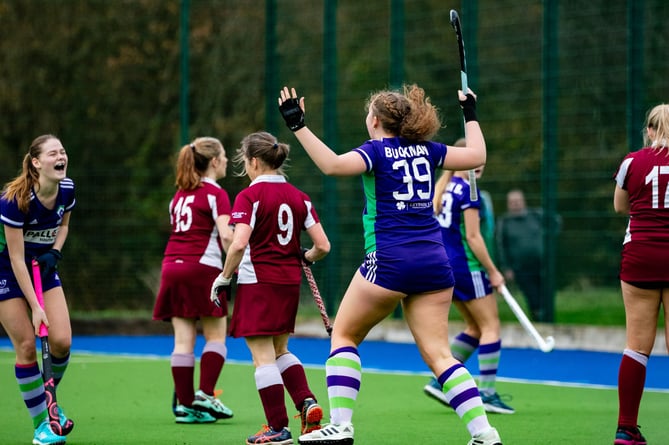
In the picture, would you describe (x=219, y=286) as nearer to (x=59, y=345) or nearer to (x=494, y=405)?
(x=59, y=345)

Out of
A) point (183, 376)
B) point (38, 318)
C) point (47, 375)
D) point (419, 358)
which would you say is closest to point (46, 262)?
point (38, 318)

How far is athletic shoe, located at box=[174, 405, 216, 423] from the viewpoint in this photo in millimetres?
7977

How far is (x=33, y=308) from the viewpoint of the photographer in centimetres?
682

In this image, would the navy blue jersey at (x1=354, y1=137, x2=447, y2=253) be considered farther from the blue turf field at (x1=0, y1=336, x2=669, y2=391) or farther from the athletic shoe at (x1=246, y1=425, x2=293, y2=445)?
the blue turf field at (x1=0, y1=336, x2=669, y2=391)

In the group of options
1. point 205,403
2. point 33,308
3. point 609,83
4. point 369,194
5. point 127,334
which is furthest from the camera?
point 127,334

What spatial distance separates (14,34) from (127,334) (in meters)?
4.47

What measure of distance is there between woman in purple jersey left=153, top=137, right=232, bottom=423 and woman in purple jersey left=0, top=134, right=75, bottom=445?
3.50ft

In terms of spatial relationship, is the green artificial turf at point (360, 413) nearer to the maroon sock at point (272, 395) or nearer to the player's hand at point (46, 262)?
the maroon sock at point (272, 395)

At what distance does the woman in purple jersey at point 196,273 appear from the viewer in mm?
8078

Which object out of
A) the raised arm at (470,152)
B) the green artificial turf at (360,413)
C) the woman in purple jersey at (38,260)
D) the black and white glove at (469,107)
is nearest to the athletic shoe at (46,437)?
the woman in purple jersey at (38,260)

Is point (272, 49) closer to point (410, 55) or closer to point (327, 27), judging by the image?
point (327, 27)

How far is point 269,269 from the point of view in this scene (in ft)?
22.3

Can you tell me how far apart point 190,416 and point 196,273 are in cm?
95

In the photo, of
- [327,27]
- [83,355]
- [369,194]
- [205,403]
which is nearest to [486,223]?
[205,403]
